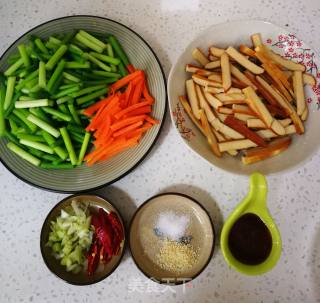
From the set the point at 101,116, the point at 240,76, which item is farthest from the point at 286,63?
the point at 101,116

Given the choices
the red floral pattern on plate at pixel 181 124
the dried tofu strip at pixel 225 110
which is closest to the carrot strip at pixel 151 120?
the red floral pattern on plate at pixel 181 124

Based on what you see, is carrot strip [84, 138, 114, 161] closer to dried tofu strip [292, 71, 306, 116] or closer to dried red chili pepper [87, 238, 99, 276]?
dried red chili pepper [87, 238, 99, 276]

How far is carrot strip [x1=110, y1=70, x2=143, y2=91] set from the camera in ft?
3.90

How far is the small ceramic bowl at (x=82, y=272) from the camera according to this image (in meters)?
1.03

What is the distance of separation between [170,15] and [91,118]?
0.55m

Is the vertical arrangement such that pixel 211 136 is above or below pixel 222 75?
below

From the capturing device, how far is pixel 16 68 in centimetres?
123

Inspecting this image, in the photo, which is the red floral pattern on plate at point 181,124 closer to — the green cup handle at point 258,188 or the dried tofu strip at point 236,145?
the dried tofu strip at point 236,145

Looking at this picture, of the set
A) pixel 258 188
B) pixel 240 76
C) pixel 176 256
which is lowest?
pixel 176 256

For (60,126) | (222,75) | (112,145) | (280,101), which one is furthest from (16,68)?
(280,101)

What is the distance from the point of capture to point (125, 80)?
3.96 ft

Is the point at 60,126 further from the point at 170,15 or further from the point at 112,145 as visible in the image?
the point at 170,15

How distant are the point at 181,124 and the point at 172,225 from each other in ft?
1.05

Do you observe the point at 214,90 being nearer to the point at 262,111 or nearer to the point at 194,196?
the point at 262,111
